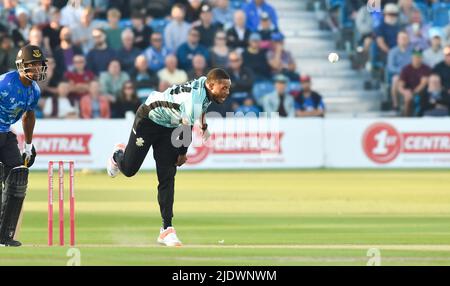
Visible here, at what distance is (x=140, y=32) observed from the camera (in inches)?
1195

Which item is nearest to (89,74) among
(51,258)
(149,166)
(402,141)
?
(149,166)

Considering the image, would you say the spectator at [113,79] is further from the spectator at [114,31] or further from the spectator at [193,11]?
the spectator at [193,11]

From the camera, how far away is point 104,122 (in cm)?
2777

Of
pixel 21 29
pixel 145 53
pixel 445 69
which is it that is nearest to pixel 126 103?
pixel 145 53

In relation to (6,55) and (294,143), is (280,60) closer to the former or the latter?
(294,143)

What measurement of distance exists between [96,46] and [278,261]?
18.1 m

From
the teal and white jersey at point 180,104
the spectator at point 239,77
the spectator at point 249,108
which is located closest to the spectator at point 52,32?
the spectator at point 239,77

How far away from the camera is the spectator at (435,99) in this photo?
1177 inches

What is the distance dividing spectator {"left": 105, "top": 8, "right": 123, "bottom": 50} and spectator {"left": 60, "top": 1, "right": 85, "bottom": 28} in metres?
0.67

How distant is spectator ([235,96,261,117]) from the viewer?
94.6 feet

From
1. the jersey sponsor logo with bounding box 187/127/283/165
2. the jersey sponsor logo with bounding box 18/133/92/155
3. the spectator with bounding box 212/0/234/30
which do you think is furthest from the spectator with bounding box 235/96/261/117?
the jersey sponsor logo with bounding box 18/133/92/155

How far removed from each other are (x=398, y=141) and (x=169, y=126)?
14.4m

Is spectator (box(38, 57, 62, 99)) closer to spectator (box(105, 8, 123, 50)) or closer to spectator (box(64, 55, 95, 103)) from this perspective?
spectator (box(64, 55, 95, 103))
